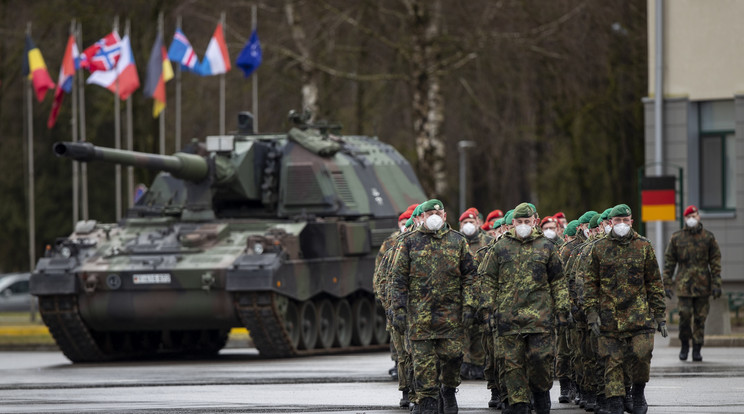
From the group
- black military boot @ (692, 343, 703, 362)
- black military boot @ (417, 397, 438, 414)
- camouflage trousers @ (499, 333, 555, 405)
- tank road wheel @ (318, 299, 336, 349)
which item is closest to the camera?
camouflage trousers @ (499, 333, 555, 405)

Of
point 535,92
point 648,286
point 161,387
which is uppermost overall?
point 535,92

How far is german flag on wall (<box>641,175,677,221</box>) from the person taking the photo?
82.1 feet

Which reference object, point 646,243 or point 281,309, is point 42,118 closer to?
point 281,309

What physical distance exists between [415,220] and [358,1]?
66.0 feet

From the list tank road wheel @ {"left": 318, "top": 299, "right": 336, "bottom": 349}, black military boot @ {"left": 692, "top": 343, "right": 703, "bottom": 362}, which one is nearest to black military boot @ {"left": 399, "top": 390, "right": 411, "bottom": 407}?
black military boot @ {"left": 692, "top": 343, "right": 703, "bottom": 362}

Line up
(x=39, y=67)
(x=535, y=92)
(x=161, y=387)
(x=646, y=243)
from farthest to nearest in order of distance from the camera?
(x=535, y=92) → (x=39, y=67) → (x=161, y=387) → (x=646, y=243)

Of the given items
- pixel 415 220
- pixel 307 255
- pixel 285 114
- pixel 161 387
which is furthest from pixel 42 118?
pixel 415 220

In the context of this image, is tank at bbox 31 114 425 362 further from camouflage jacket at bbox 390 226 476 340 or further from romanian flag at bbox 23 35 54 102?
camouflage jacket at bbox 390 226 476 340

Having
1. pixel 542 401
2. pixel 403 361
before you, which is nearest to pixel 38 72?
pixel 403 361

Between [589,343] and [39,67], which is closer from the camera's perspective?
[589,343]


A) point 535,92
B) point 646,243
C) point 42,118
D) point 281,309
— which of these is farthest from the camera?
point 42,118

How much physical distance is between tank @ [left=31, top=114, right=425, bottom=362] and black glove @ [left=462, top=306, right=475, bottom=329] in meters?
8.72

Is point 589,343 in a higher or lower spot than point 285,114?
lower

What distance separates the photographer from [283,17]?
123 ft
